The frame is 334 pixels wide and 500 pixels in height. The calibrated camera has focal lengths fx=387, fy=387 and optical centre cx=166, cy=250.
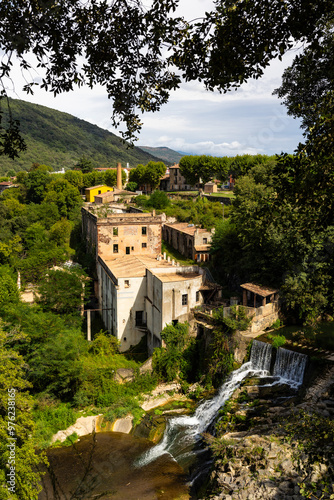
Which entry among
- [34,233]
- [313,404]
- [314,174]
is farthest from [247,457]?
[34,233]

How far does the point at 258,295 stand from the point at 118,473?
1293 centimetres

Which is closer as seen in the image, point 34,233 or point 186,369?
point 186,369

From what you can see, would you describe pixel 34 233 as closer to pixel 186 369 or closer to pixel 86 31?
pixel 186 369

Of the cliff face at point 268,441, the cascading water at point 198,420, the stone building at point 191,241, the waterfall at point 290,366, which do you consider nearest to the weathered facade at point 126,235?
the stone building at point 191,241

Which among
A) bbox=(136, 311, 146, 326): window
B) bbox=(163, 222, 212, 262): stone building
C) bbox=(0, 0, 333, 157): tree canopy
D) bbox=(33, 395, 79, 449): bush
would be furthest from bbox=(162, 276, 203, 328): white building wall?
bbox=(0, 0, 333, 157): tree canopy

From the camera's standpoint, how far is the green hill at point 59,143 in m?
123

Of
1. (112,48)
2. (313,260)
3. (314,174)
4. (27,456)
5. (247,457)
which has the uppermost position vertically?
(112,48)

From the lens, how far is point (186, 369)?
2177 centimetres

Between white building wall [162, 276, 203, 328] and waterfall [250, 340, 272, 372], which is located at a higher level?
white building wall [162, 276, 203, 328]

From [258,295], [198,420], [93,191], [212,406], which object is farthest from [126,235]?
[93,191]

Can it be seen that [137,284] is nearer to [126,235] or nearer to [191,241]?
[126,235]

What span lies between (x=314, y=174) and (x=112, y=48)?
3.77 m

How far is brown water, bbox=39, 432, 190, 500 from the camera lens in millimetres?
14344

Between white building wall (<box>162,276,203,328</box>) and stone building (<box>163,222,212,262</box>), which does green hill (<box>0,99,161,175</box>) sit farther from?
white building wall (<box>162,276,203,328</box>)
